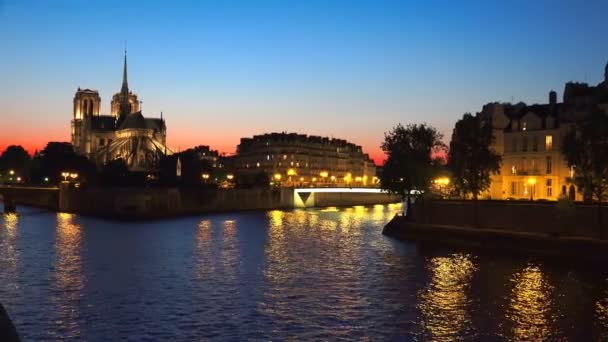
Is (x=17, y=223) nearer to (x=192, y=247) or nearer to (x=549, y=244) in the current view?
(x=192, y=247)

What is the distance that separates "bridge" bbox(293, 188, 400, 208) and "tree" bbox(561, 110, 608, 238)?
64.2 meters

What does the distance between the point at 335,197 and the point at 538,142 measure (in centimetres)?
6963

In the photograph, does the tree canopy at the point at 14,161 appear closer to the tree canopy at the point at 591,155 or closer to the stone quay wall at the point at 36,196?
the stone quay wall at the point at 36,196

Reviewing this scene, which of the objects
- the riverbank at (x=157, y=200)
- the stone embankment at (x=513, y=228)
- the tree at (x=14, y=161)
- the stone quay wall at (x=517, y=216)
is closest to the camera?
the stone embankment at (x=513, y=228)

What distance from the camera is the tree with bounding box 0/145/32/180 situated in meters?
170

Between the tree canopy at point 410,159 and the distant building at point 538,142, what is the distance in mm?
5387

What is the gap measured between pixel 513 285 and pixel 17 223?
5435 centimetres

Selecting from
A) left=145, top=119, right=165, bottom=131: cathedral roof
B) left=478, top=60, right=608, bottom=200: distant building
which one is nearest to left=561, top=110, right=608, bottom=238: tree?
left=478, top=60, right=608, bottom=200: distant building

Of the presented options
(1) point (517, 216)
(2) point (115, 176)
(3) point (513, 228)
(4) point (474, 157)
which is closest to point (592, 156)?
(1) point (517, 216)

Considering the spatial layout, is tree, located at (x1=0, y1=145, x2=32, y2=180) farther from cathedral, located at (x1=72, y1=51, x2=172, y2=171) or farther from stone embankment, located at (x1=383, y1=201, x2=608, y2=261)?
stone embankment, located at (x1=383, y1=201, x2=608, y2=261)

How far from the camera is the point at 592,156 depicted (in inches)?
1517

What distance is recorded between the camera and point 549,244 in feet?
126

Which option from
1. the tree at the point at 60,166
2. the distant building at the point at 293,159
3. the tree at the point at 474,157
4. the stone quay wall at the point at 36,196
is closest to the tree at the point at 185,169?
the tree at the point at 60,166

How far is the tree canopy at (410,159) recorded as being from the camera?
56.9 m
